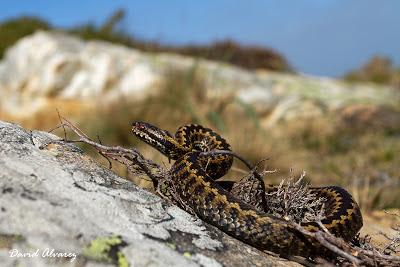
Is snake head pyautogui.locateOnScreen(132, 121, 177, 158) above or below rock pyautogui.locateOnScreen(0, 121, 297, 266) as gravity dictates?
above

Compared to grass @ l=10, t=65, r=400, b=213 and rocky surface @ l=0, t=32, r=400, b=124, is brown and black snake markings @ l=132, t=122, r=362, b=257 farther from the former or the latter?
rocky surface @ l=0, t=32, r=400, b=124

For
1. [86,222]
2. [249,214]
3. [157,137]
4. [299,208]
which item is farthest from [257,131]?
[86,222]

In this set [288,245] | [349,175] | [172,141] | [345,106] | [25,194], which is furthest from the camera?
[345,106]

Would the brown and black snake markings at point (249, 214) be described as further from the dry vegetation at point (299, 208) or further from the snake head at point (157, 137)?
the snake head at point (157, 137)

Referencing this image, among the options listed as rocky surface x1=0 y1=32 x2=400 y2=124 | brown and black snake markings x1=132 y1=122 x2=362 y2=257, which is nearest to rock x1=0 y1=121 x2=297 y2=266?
brown and black snake markings x1=132 y1=122 x2=362 y2=257

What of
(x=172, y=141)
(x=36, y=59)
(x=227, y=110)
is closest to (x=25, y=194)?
(x=172, y=141)

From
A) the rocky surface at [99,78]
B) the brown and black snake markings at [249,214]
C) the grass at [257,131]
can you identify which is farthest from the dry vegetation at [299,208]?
the rocky surface at [99,78]

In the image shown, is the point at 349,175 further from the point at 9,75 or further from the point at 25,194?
the point at 9,75
